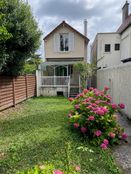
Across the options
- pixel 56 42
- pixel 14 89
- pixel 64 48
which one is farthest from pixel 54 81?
pixel 14 89

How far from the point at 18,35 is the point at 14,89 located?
292 cm

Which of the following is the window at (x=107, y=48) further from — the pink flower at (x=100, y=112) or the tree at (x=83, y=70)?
the pink flower at (x=100, y=112)

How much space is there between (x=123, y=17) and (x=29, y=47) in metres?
16.1

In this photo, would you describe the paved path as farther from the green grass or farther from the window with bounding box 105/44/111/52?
the window with bounding box 105/44/111/52

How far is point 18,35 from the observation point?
770 cm

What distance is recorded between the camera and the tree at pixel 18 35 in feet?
24.2

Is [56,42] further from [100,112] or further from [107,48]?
[100,112]

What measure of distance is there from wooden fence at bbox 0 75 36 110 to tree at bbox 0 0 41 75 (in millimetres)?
569

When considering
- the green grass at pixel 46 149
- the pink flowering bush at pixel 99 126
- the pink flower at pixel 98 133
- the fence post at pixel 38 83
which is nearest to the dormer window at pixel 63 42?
the fence post at pixel 38 83

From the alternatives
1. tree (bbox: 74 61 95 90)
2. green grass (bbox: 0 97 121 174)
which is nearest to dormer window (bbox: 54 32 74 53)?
tree (bbox: 74 61 95 90)

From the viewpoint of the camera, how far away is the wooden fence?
7758 mm

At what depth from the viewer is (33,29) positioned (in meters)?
8.51

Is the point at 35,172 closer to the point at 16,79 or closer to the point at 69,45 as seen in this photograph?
the point at 16,79

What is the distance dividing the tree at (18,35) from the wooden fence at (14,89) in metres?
0.57
